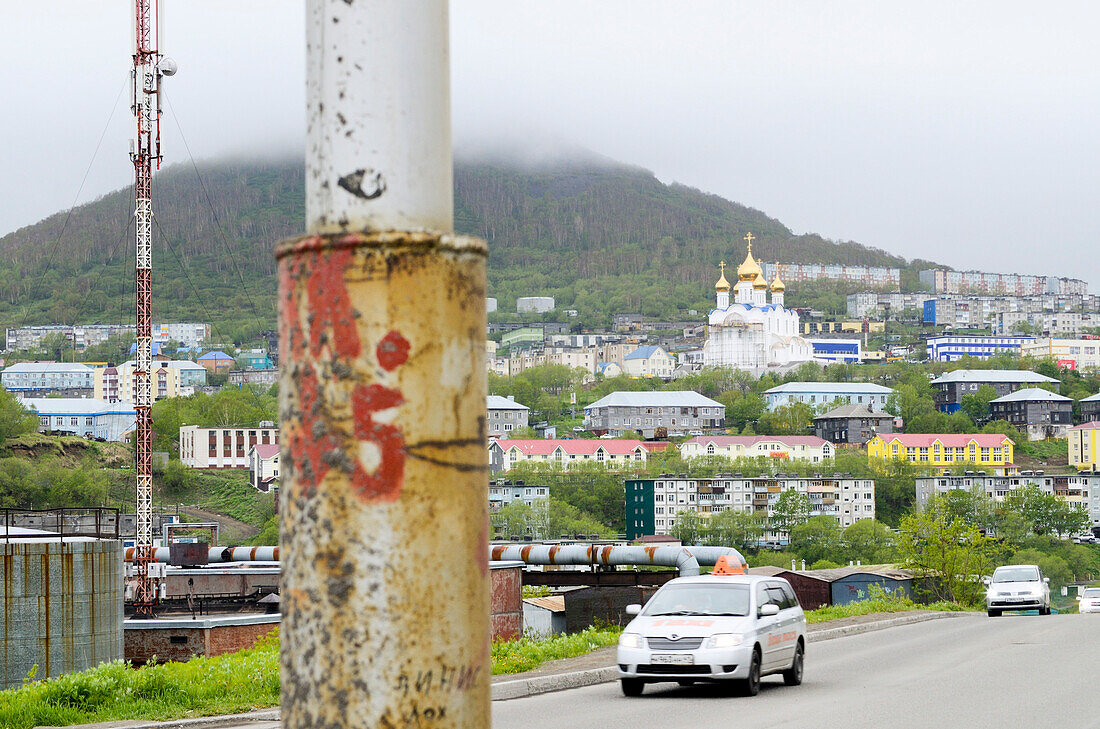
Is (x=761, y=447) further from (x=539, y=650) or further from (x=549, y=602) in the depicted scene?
(x=539, y=650)

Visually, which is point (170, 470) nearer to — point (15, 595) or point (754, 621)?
point (15, 595)

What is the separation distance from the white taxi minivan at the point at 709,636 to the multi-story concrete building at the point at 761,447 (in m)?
172

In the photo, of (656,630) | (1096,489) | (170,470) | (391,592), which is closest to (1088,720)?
(656,630)

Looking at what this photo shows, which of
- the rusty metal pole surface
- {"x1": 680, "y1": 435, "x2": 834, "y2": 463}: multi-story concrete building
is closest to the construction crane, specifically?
the rusty metal pole surface

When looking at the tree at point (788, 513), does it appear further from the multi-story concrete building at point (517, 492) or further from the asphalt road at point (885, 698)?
the asphalt road at point (885, 698)

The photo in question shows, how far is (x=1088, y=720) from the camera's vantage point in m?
12.9

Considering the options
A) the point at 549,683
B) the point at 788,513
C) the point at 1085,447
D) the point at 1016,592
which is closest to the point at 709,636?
the point at 549,683

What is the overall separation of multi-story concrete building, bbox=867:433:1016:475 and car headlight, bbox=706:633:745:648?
175429 millimetres

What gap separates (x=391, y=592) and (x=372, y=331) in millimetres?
408

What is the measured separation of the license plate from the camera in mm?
15695

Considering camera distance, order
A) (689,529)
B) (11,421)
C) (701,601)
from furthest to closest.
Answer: (11,421), (689,529), (701,601)

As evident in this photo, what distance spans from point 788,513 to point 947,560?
99.3m

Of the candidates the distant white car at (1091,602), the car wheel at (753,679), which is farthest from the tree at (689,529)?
the car wheel at (753,679)

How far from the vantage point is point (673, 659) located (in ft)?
51.6
